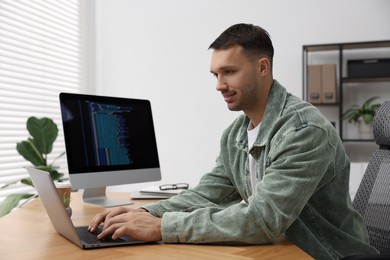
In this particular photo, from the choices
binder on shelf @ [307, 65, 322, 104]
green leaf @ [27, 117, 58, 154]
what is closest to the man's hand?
green leaf @ [27, 117, 58, 154]

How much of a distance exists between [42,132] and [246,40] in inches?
58.4

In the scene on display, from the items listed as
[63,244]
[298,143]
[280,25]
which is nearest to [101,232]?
[63,244]

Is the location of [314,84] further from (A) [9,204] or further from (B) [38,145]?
(A) [9,204]

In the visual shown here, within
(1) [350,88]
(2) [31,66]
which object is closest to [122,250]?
(2) [31,66]

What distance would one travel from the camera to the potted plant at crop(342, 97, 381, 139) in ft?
12.0

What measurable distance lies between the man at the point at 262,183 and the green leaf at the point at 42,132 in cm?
129

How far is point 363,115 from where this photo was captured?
366cm

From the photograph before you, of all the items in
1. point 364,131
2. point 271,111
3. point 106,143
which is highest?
point 271,111

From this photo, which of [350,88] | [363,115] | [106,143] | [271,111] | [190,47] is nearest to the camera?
[271,111]

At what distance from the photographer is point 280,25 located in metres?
4.01

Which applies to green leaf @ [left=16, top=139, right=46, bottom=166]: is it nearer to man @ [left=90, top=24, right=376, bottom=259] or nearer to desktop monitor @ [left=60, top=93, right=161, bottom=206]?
desktop monitor @ [left=60, top=93, right=161, bottom=206]

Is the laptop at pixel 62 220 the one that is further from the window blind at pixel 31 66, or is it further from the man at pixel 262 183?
the window blind at pixel 31 66

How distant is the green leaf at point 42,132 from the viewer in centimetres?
244

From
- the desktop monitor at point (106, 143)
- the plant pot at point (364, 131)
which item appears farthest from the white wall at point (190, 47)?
the desktop monitor at point (106, 143)
